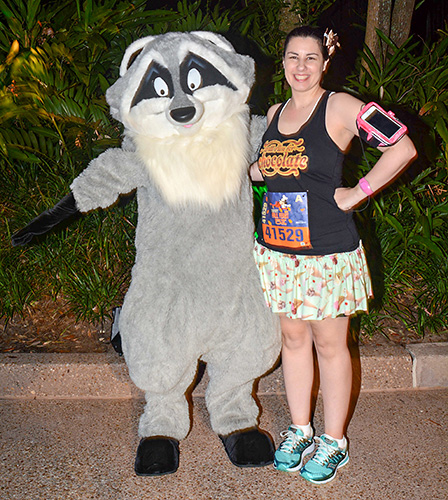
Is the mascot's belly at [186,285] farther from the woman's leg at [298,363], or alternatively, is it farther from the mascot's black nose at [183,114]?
the mascot's black nose at [183,114]

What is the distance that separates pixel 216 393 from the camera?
101 inches

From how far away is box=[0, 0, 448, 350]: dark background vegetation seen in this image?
354 cm

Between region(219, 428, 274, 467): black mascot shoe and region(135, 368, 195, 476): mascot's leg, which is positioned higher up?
region(135, 368, 195, 476): mascot's leg

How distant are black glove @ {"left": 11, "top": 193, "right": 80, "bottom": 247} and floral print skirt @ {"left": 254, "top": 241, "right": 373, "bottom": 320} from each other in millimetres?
974

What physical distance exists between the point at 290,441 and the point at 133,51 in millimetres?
1897

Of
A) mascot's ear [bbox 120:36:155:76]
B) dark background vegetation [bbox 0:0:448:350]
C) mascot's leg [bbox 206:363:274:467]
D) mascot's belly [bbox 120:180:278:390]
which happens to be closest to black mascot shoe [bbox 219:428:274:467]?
mascot's leg [bbox 206:363:274:467]

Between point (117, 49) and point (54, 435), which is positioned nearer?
point (54, 435)

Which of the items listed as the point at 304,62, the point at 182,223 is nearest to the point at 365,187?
the point at 304,62

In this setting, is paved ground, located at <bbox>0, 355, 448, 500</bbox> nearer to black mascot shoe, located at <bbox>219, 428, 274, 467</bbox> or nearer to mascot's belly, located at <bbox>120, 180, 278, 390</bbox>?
black mascot shoe, located at <bbox>219, 428, 274, 467</bbox>

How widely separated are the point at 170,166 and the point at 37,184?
2188 mm

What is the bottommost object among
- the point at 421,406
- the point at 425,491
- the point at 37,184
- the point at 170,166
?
the point at 421,406

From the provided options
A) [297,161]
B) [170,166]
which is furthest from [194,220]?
[297,161]

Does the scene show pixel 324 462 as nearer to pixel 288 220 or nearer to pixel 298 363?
pixel 298 363

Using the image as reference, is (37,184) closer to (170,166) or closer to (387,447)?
(170,166)
